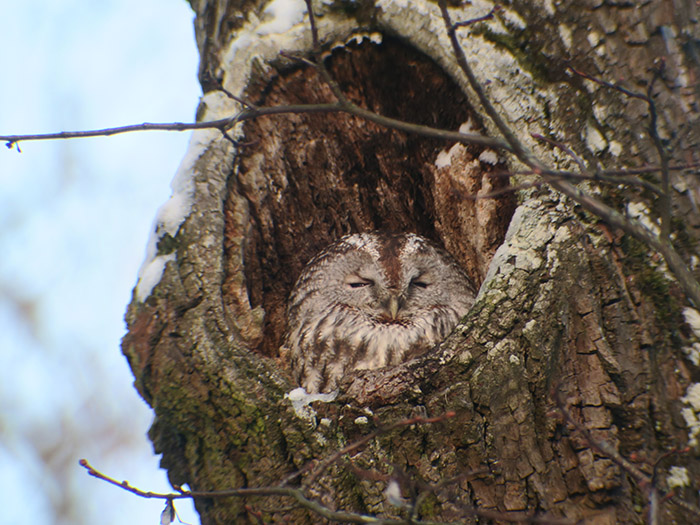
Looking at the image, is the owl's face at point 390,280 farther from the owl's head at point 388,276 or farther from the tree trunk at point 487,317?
the tree trunk at point 487,317

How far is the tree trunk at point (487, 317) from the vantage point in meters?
1.58

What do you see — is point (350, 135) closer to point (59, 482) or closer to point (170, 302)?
point (170, 302)

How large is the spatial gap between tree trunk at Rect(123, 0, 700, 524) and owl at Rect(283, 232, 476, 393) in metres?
0.38

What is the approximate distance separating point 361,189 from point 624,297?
Answer: 5.15 ft

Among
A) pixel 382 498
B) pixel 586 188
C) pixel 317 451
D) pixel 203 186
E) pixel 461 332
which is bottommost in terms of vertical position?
pixel 382 498

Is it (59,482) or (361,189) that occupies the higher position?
(361,189)

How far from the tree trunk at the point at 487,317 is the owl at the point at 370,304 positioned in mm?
382

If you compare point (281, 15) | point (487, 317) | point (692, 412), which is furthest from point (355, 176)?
point (692, 412)

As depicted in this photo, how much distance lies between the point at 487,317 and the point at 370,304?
110 centimetres

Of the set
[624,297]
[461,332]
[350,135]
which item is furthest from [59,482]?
[624,297]

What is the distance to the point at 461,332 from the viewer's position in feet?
5.81

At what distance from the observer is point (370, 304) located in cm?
281

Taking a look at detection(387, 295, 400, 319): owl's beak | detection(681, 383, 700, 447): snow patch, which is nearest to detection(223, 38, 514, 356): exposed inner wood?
detection(387, 295, 400, 319): owl's beak

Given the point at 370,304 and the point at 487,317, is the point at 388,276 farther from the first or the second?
the point at 487,317
